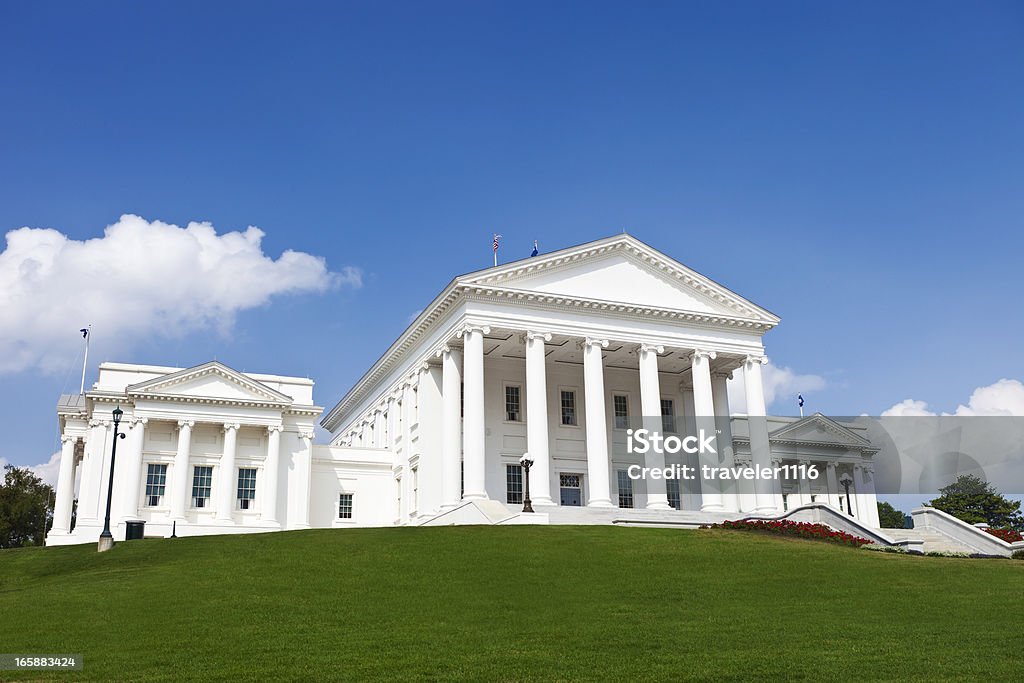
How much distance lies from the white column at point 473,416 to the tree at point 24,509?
47.0 meters

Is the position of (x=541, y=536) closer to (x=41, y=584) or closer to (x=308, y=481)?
(x=41, y=584)

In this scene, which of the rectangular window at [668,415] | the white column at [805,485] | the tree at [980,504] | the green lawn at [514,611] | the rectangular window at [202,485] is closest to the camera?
the green lawn at [514,611]

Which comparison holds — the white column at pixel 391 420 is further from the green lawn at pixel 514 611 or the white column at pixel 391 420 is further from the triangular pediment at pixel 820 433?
the green lawn at pixel 514 611

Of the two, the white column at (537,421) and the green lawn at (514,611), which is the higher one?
the white column at (537,421)

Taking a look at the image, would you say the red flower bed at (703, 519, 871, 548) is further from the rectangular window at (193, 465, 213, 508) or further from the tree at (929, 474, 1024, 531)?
the tree at (929, 474, 1024, 531)

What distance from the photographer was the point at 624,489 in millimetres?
53094

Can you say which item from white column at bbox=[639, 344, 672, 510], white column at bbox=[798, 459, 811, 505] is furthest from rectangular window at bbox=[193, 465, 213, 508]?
white column at bbox=[798, 459, 811, 505]

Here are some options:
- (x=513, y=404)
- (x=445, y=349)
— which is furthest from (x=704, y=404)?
(x=445, y=349)

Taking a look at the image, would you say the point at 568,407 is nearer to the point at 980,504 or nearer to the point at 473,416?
the point at 473,416

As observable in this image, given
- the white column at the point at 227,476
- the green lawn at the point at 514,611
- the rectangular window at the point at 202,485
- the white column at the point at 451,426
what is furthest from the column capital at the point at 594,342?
the rectangular window at the point at 202,485

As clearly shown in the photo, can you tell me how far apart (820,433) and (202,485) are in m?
39.7

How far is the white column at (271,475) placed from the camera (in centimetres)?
5391

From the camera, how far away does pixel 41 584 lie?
24875mm

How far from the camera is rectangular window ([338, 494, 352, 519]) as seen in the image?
57500 millimetres
